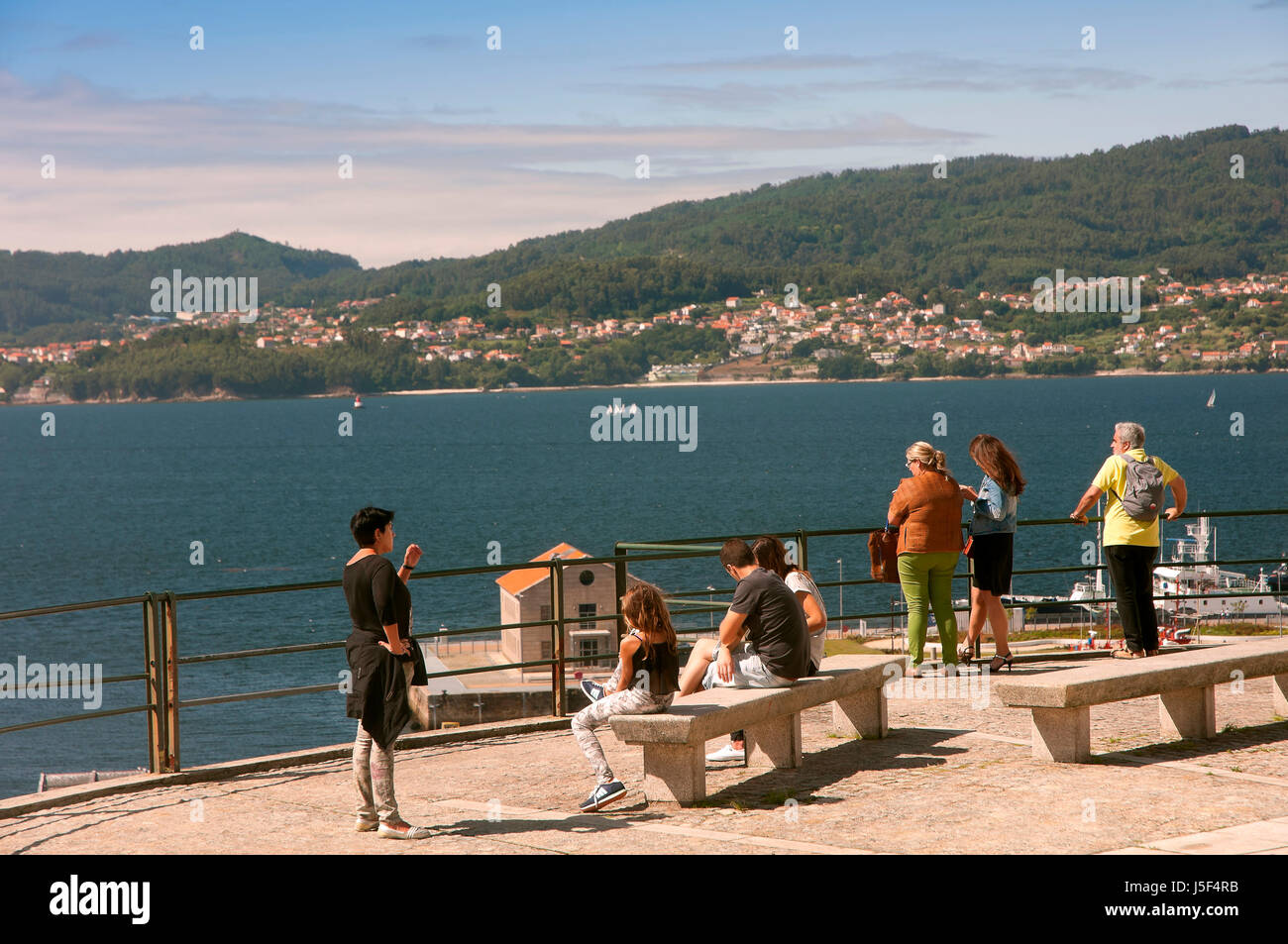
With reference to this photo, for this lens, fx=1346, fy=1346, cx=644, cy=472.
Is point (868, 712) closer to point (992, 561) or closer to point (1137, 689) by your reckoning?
point (1137, 689)

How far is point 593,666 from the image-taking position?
1987 inches

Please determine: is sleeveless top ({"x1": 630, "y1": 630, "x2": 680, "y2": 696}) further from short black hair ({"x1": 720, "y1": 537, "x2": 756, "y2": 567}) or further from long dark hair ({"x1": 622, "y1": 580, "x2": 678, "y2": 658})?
short black hair ({"x1": 720, "y1": 537, "x2": 756, "y2": 567})

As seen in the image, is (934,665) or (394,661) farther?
(934,665)

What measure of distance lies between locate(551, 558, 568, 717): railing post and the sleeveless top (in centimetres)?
199

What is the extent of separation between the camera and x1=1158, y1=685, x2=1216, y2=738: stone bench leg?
772 centimetres

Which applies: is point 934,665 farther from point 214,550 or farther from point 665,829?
point 214,550

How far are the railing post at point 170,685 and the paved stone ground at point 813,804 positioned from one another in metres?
0.30

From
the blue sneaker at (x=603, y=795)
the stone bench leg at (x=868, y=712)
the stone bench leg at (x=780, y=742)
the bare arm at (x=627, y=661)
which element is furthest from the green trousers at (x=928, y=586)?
the blue sneaker at (x=603, y=795)

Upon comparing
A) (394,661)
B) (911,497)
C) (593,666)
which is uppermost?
(911,497)

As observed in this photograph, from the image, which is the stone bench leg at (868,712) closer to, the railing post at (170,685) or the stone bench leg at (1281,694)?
the stone bench leg at (1281,694)

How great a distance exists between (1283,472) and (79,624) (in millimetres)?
82917

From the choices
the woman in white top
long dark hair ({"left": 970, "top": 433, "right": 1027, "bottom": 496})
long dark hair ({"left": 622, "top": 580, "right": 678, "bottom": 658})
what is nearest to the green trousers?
long dark hair ({"left": 970, "top": 433, "right": 1027, "bottom": 496})

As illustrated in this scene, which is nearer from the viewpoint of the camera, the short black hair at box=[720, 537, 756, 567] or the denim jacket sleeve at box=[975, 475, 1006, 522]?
the short black hair at box=[720, 537, 756, 567]
